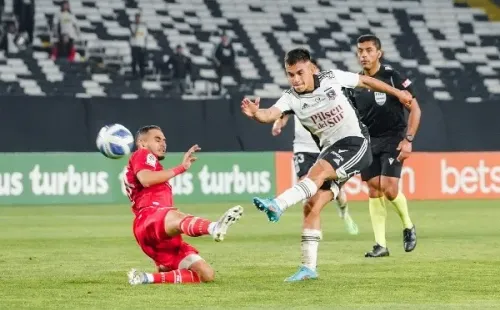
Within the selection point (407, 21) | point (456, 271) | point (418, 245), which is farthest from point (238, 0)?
point (456, 271)

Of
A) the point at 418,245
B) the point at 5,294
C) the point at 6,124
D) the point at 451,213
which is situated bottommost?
the point at 5,294

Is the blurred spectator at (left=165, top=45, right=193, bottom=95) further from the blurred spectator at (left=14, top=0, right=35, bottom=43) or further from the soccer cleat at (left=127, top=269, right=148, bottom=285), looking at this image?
the soccer cleat at (left=127, top=269, right=148, bottom=285)

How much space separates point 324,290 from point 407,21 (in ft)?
97.1

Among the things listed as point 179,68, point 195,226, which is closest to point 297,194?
point 195,226

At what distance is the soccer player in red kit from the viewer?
419 inches

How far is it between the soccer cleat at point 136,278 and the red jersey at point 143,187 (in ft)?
2.18

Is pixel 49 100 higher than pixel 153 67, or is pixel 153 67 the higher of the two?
pixel 153 67

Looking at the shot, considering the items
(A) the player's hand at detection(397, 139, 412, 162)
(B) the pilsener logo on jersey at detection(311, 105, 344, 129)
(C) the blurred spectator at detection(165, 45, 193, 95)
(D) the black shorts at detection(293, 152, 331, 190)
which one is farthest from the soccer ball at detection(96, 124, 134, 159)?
(C) the blurred spectator at detection(165, 45, 193, 95)

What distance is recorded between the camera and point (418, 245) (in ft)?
50.3

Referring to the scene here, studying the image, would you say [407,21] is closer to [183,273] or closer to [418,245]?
[418,245]

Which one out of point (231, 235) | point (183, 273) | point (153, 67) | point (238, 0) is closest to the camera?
point (183, 273)

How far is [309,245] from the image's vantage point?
432 inches

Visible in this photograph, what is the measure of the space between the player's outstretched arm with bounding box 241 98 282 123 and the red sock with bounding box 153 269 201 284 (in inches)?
54.7

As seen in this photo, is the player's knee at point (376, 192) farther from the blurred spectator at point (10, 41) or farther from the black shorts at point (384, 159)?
the blurred spectator at point (10, 41)
